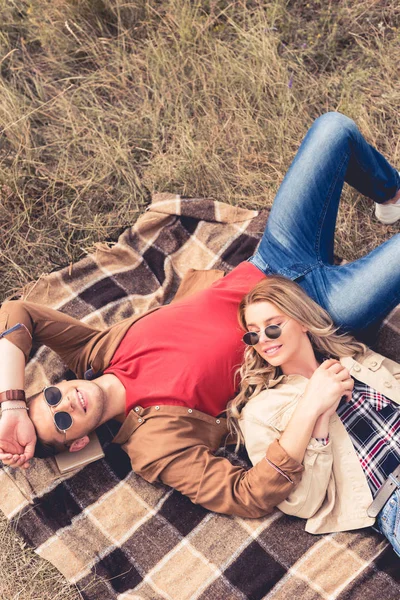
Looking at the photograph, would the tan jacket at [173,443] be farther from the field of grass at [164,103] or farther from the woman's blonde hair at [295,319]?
the field of grass at [164,103]

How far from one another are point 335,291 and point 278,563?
64.2 inches

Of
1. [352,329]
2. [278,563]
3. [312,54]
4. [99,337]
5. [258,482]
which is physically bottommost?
[278,563]

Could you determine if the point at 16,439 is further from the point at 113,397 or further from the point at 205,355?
the point at 205,355

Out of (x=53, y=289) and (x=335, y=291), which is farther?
(x=53, y=289)

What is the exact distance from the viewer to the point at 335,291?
380cm

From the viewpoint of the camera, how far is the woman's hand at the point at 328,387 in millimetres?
3322

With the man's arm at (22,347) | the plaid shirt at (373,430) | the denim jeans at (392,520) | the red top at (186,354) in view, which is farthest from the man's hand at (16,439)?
the denim jeans at (392,520)

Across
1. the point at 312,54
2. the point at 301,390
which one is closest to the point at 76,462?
the point at 301,390

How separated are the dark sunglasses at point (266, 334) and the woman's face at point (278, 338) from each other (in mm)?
22

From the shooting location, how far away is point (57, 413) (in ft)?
11.1

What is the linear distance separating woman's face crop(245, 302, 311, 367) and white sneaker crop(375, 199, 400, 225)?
1.35 m

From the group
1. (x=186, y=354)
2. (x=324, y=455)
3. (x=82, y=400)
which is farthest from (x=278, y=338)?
(x=82, y=400)

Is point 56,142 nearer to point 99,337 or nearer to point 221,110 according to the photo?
point 221,110

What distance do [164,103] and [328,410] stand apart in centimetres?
321
